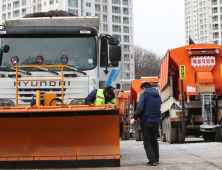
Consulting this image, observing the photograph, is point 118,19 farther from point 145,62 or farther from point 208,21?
point 208,21

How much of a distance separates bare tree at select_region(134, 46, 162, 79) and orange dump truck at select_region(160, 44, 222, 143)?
67288 mm

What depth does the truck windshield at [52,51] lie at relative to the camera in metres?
7.86

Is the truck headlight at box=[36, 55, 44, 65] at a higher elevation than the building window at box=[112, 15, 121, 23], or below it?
below

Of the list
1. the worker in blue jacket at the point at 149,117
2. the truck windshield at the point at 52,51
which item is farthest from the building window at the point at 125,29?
the worker in blue jacket at the point at 149,117

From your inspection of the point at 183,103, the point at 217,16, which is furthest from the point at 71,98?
the point at 217,16

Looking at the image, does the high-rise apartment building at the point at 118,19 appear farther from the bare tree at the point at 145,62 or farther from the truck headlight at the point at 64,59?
the truck headlight at the point at 64,59

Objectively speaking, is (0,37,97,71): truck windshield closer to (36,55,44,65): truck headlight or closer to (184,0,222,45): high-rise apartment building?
(36,55,44,65): truck headlight

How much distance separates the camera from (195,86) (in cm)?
1180

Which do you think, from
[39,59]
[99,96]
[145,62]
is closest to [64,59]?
[39,59]

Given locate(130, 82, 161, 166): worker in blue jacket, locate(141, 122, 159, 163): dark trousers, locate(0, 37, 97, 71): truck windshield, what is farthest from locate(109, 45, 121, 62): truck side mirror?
locate(141, 122, 159, 163): dark trousers

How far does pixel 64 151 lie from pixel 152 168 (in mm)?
1523

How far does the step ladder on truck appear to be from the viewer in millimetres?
6559

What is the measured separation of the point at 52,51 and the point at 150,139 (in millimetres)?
2697

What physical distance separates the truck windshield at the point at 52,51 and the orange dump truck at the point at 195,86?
4.58 metres
